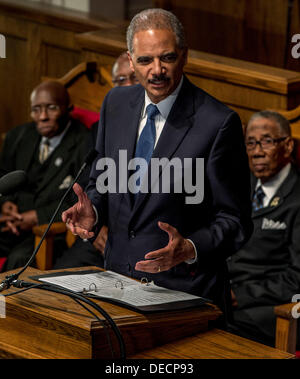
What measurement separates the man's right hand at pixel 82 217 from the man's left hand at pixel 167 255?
0.19 m

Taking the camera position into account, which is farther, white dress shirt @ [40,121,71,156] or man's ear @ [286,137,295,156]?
white dress shirt @ [40,121,71,156]

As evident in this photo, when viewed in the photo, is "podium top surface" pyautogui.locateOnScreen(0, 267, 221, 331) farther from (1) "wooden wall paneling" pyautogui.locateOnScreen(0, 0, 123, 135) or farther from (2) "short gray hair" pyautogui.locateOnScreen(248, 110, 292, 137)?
(1) "wooden wall paneling" pyautogui.locateOnScreen(0, 0, 123, 135)

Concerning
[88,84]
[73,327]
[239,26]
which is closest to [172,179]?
[73,327]

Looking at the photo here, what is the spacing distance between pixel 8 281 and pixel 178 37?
0.66 metres

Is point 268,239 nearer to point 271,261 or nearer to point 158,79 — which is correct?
point 271,261

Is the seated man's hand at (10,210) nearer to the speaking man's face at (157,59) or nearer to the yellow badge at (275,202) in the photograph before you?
the yellow badge at (275,202)

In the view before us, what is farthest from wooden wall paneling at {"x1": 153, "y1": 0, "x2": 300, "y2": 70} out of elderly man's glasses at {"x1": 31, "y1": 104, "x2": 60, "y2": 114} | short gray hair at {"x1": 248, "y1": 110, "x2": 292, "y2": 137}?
short gray hair at {"x1": 248, "y1": 110, "x2": 292, "y2": 137}

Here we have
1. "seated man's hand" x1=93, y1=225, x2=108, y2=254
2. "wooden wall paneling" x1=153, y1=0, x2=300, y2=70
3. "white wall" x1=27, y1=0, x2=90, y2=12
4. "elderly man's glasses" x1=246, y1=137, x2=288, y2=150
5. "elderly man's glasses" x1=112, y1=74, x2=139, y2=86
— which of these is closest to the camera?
"elderly man's glasses" x1=246, y1=137, x2=288, y2=150

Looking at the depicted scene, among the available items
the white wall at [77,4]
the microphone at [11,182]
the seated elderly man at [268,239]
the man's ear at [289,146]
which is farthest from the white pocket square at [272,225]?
the white wall at [77,4]

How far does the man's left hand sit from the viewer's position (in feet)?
5.35

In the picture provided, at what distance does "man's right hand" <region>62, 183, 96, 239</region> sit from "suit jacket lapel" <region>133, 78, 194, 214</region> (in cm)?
12

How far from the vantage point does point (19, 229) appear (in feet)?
12.5

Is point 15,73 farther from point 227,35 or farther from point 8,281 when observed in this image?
point 8,281

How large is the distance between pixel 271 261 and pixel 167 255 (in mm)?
1420
